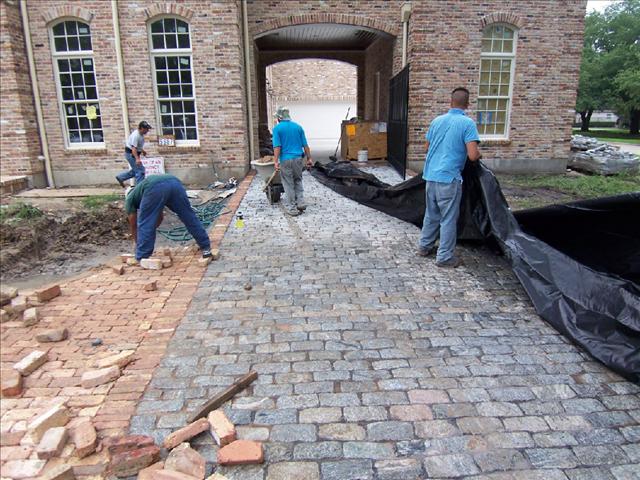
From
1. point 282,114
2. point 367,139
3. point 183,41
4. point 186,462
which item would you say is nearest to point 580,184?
point 367,139

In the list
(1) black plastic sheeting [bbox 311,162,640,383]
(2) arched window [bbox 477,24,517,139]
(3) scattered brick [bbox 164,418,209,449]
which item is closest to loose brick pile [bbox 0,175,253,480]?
(3) scattered brick [bbox 164,418,209,449]

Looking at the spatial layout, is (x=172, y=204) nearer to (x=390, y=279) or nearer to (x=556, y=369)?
(x=390, y=279)

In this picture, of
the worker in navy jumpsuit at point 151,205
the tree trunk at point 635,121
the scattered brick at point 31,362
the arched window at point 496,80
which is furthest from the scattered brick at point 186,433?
the tree trunk at point 635,121

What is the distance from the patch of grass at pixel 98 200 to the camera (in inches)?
350

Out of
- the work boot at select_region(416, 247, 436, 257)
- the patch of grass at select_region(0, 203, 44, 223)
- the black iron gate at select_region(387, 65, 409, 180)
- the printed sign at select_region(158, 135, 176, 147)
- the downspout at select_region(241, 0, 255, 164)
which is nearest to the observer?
the work boot at select_region(416, 247, 436, 257)

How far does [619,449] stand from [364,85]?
17259 mm

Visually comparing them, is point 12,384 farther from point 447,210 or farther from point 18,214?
point 18,214

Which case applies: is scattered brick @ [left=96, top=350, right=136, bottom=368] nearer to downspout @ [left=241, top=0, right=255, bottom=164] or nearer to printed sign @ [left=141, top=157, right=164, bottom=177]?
printed sign @ [left=141, top=157, right=164, bottom=177]

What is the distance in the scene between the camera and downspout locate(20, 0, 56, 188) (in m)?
10.2

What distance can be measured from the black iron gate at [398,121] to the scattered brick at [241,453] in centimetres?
880

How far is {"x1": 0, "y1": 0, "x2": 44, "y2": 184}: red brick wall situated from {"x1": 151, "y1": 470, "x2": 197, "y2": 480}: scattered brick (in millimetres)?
10447

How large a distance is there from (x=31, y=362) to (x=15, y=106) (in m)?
9.19

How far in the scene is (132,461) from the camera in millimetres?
2441

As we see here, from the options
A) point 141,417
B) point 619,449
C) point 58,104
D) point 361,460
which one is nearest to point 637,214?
point 619,449
